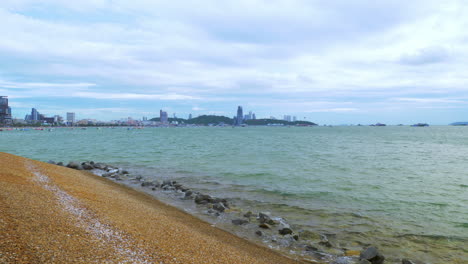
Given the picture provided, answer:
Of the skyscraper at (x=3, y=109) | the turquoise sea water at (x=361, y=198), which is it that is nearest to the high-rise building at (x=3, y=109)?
the skyscraper at (x=3, y=109)

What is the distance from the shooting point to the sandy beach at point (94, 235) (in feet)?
17.2

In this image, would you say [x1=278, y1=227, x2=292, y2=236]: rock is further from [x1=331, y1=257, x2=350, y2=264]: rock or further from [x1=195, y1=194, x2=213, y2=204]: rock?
[x1=195, y1=194, x2=213, y2=204]: rock

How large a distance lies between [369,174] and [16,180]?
23.9 meters

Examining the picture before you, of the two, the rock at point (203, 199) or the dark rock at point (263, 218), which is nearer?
the dark rock at point (263, 218)

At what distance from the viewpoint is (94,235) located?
6375mm

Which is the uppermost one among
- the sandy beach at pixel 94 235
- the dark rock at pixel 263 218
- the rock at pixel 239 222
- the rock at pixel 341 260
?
the sandy beach at pixel 94 235

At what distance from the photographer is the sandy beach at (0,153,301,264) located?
5234mm

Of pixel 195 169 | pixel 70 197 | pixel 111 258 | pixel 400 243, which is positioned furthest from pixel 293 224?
pixel 195 169

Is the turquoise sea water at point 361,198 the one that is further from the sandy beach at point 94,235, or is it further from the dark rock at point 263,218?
the sandy beach at point 94,235

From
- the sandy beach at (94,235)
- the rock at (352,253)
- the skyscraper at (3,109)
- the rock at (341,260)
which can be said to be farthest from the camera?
the skyscraper at (3,109)

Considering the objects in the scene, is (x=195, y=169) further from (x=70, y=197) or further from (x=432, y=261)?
(x=432, y=261)

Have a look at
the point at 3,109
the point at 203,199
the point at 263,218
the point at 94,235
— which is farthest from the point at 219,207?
the point at 3,109

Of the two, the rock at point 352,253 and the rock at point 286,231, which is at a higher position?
the rock at point 286,231

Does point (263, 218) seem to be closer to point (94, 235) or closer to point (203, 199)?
point (203, 199)
